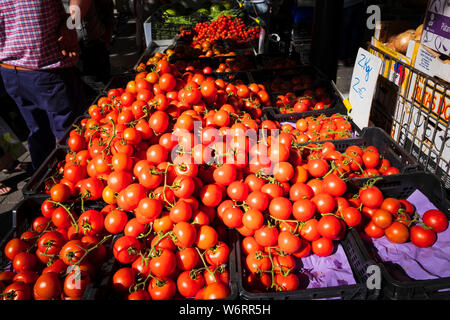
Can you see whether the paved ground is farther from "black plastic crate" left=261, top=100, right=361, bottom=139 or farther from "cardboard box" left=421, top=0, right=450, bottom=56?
"cardboard box" left=421, top=0, right=450, bottom=56

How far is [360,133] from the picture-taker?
8.64 feet

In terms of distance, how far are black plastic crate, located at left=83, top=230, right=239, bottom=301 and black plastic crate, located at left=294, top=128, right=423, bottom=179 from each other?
3.70 feet

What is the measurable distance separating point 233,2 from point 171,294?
24.7 ft

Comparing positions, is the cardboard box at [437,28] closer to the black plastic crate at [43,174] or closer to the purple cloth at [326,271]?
the purple cloth at [326,271]

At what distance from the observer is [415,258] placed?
5.63ft

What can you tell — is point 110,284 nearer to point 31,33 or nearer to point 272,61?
point 31,33

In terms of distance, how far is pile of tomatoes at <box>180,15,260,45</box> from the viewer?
568 cm

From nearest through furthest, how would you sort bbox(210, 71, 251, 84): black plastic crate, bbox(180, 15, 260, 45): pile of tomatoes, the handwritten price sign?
the handwritten price sign → bbox(210, 71, 251, 84): black plastic crate → bbox(180, 15, 260, 45): pile of tomatoes

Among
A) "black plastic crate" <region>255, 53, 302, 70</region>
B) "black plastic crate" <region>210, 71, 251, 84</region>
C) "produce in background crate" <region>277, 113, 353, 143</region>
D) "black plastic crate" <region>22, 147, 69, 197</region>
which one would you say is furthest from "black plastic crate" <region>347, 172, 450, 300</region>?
"black plastic crate" <region>255, 53, 302, 70</region>

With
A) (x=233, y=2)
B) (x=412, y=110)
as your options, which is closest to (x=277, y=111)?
(x=412, y=110)

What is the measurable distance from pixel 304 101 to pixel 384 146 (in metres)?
1.02

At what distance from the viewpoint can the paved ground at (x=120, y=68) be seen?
363 cm
